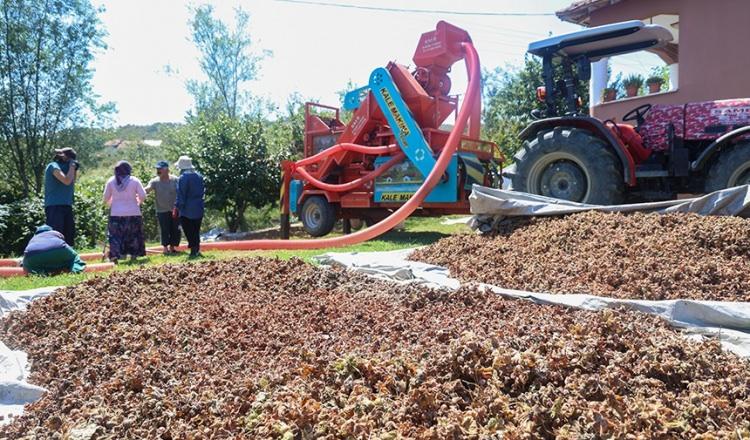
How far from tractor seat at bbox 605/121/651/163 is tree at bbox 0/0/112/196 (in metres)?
14.0

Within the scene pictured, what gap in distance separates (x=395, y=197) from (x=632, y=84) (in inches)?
244

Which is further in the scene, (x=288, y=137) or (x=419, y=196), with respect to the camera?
(x=288, y=137)

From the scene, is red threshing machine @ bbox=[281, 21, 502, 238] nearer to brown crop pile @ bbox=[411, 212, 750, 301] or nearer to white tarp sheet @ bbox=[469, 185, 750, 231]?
white tarp sheet @ bbox=[469, 185, 750, 231]

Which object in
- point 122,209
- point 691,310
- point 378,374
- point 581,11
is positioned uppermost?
point 581,11

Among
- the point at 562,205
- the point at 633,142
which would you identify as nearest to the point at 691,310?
the point at 562,205

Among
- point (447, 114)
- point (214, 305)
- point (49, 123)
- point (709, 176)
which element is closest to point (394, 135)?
point (447, 114)

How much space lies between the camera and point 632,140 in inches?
273

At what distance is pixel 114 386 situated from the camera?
2.66 metres

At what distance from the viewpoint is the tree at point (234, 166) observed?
1391 cm

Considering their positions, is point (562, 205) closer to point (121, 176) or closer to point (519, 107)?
point (121, 176)

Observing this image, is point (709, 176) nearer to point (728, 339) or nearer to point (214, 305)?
point (728, 339)

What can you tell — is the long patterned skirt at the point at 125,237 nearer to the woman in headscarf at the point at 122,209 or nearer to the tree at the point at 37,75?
the woman in headscarf at the point at 122,209

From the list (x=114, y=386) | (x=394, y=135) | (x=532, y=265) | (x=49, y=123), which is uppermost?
(x=49, y=123)

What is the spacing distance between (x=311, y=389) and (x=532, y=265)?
2795mm
